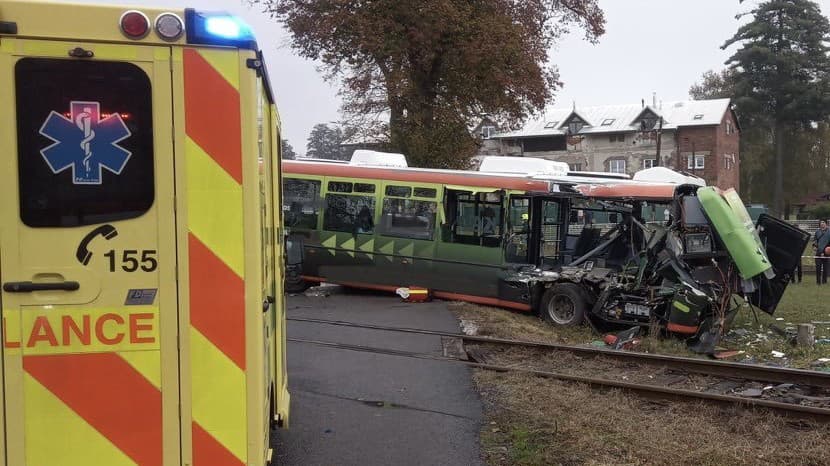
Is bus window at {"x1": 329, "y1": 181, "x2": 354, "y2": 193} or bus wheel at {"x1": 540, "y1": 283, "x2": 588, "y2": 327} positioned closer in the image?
bus wheel at {"x1": 540, "y1": 283, "x2": 588, "y2": 327}

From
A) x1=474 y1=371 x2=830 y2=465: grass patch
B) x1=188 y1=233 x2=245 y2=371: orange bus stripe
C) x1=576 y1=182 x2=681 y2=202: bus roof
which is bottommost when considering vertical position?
x1=474 y1=371 x2=830 y2=465: grass patch

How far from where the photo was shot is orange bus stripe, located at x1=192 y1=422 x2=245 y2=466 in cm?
311

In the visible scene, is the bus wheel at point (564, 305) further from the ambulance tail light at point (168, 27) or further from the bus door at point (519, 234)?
the ambulance tail light at point (168, 27)

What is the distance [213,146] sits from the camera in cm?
307

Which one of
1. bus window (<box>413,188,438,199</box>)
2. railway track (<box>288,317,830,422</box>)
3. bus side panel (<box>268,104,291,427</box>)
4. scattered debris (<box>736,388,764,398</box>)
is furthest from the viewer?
bus window (<box>413,188,438,199</box>)

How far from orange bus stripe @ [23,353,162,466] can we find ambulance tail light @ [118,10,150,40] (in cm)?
135

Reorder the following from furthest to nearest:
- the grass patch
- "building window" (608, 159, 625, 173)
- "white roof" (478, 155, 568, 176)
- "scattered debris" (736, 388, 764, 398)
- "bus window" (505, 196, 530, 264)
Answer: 1. "building window" (608, 159, 625, 173)
2. "white roof" (478, 155, 568, 176)
3. "bus window" (505, 196, 530, 264)
4. "scattered debris" (736, 388, 764, 398)
5. the grass patch

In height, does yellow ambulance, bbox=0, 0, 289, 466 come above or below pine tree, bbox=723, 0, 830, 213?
below

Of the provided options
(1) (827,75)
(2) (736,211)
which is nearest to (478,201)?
(2) (736,211)

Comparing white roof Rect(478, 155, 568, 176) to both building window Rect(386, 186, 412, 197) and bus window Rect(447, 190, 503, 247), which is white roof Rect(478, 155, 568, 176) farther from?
building window Rect(386, 186, 412, 197)

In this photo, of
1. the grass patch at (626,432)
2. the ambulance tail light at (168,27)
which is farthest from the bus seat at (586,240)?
the ambulance tail light at (168,27)

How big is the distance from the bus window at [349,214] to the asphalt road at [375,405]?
400cm

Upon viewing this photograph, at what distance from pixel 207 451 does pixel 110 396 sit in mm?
475

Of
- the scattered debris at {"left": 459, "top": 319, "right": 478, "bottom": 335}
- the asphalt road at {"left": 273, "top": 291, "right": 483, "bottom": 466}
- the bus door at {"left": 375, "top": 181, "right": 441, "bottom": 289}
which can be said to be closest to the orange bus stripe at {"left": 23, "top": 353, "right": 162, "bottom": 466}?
the asphalt road at {"left": 273, "top": 291, "right": 483, "bottom": 466}
